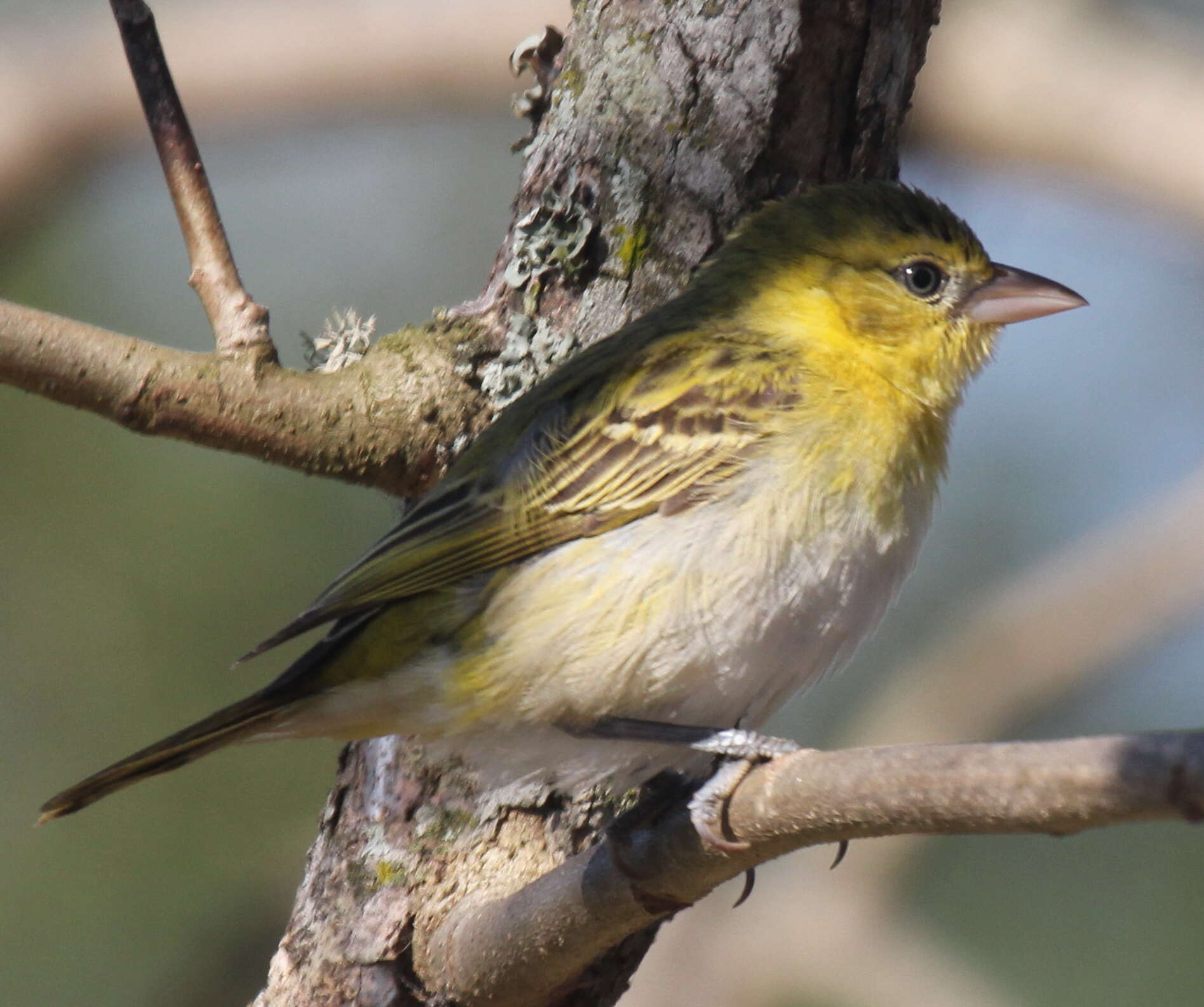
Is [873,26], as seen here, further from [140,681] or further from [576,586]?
[140,681]

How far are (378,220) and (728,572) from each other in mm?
5230

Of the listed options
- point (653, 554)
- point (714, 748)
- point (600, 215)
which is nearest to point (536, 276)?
point (600, 215)

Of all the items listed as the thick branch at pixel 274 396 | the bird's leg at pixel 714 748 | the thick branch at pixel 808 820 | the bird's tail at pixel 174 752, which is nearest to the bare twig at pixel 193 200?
the thick branch at pixel 274 396

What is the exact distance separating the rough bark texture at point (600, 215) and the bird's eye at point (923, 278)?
0.44 m

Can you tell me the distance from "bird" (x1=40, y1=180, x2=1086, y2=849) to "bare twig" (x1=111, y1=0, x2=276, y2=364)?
25.6 inches

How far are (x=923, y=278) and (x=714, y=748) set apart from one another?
1589mm

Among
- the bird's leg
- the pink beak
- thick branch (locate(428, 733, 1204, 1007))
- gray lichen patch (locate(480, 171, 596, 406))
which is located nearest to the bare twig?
gray lichen patch (locate(480, 171, 596, 406))

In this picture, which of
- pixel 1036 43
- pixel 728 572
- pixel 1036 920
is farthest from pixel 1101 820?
pixel 1036 920

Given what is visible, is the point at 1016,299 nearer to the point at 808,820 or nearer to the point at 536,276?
the point at 536,276

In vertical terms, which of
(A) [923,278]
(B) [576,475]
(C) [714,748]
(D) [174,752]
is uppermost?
(A) [923,278]

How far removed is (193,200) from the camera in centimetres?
381

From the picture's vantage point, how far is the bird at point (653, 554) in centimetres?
345

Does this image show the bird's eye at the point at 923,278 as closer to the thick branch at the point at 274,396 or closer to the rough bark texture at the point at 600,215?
the rough bark texture at the point at 600,215

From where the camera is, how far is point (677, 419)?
3.84m
